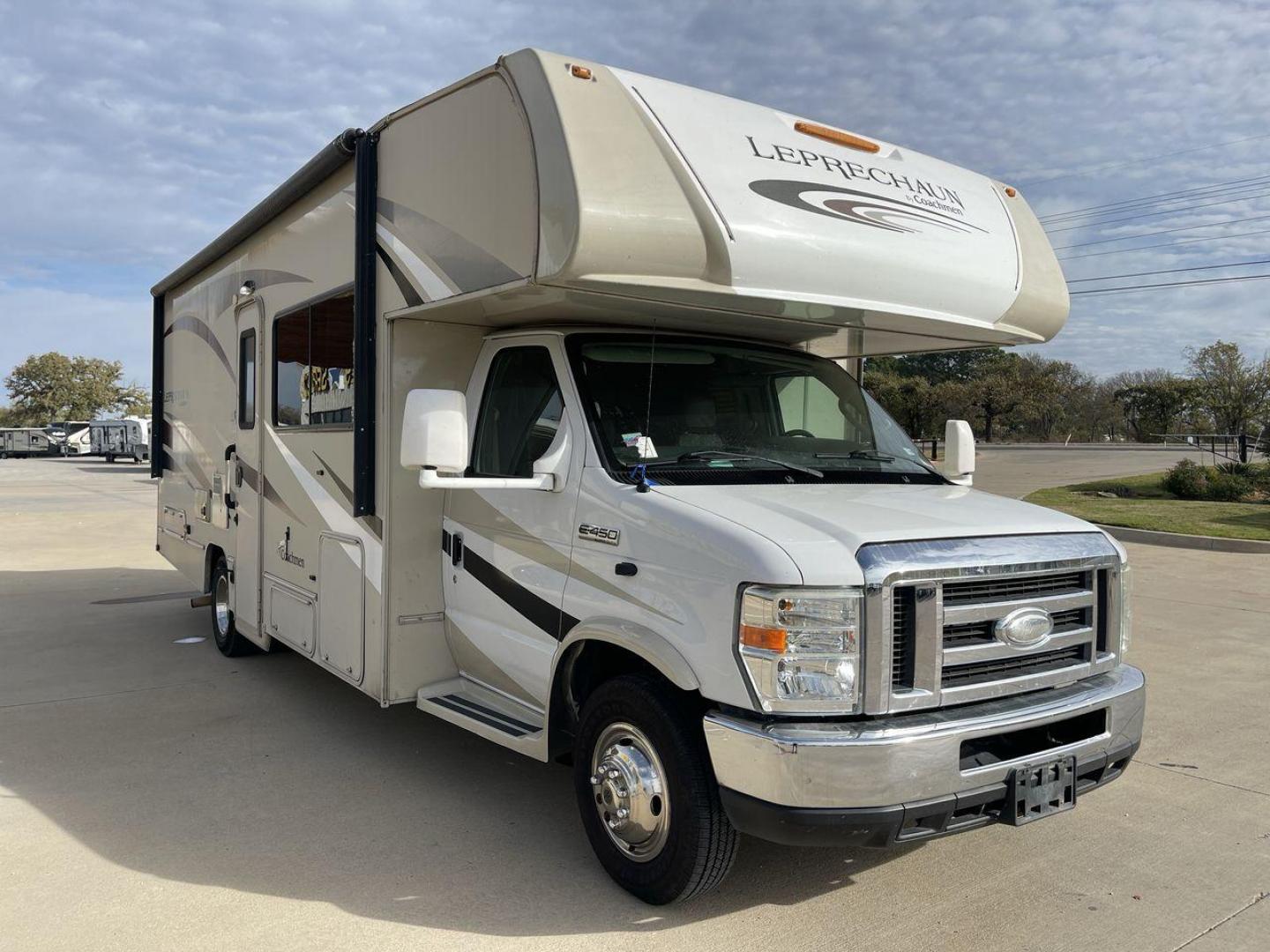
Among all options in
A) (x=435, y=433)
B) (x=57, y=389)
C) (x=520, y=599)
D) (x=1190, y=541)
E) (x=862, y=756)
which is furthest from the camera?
(x=57, y=389)

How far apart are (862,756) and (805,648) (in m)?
0.36

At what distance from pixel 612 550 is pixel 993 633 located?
1355 millimetres

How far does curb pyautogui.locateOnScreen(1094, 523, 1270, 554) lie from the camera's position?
13414mm

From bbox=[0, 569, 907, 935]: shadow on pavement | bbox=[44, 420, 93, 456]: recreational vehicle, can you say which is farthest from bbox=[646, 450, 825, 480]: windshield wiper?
bbox=[44, 420, 93, 456]: recreational vehicle

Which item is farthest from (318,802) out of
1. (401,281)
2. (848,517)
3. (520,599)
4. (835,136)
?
(835,136)

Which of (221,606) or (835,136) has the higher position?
(835,136)

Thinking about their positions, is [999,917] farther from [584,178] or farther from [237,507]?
[237,507]

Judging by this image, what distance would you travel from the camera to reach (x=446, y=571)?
485 cm

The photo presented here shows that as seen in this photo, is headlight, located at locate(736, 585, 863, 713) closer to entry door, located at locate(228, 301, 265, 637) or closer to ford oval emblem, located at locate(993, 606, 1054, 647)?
ford oval emblem, located at locate(993, 606, 1054, 647)

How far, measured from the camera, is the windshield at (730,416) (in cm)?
400

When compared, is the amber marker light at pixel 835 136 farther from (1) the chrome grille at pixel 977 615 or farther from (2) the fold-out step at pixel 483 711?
(2) the fold-out step at pixel 483 711

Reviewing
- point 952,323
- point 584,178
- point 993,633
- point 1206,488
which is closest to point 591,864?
point 993,633

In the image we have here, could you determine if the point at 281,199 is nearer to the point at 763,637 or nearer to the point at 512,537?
the point at 512,537

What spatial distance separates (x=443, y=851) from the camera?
411 centimetres
